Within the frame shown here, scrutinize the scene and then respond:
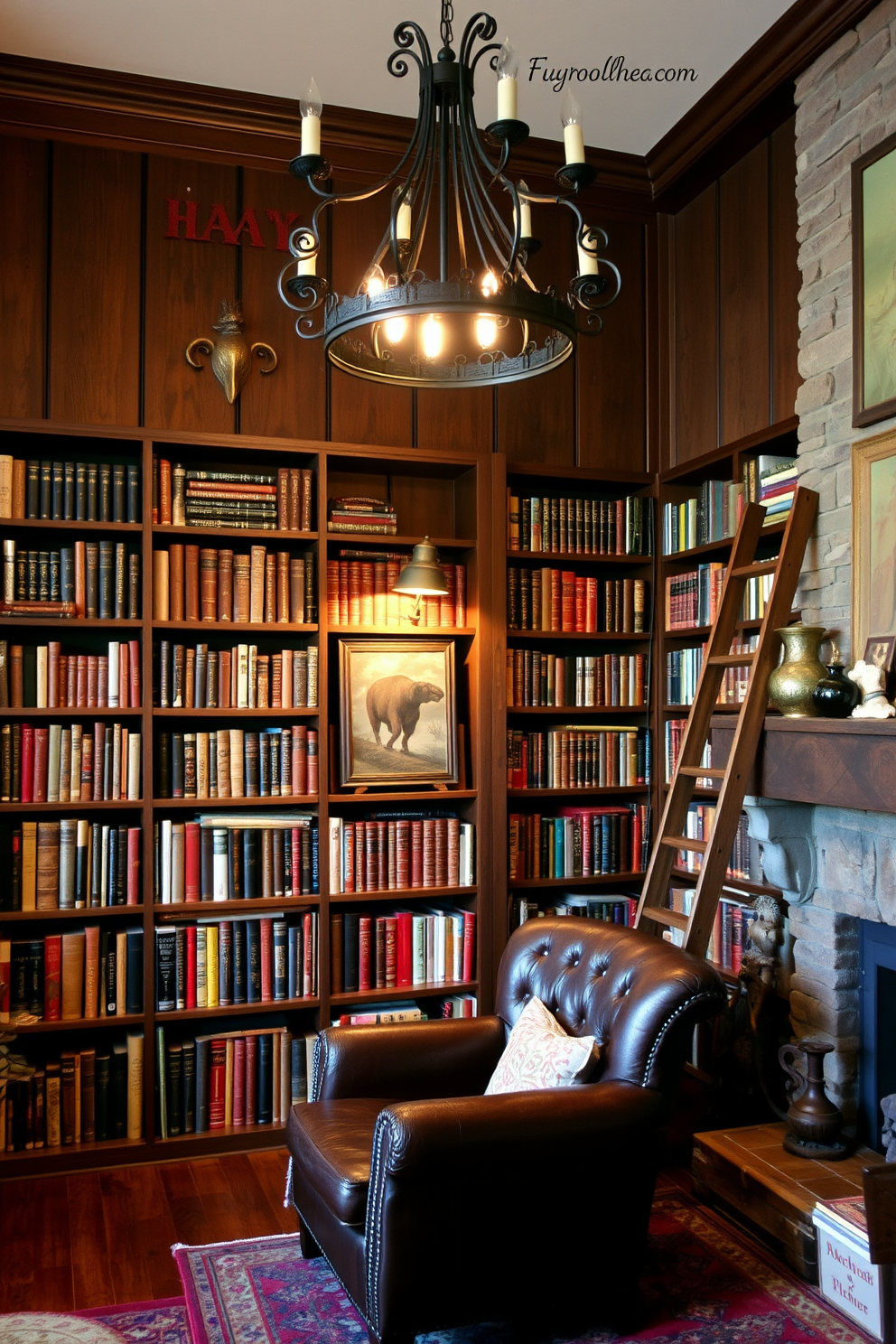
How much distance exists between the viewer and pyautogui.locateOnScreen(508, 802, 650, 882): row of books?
4172mm

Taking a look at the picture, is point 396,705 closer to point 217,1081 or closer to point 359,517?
point 359,517

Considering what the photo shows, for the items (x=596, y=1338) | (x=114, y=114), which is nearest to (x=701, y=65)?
(x=114, y=114)

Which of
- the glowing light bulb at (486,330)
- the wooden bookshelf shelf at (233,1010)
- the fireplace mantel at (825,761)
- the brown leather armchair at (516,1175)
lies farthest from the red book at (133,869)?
the glowing light bulb at (486,330)

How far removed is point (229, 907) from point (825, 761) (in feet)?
6.61

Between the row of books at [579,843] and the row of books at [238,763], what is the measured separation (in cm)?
84

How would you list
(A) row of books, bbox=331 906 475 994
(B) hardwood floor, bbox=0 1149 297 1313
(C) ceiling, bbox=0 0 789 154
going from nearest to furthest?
(B) hardwood floor, bbox=0 1149 297 1313 < (C) ceiling, bbox=0 0 789 154 < (A) row of books, bbox=331 906 475 994

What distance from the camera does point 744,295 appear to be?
12.9 ft

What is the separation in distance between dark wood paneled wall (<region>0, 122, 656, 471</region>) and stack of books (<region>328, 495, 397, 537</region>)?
0.87 ft

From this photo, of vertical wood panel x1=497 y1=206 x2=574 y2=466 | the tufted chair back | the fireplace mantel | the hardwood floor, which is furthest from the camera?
vertical wood panel x1=497 y1=206 x2=574 y2=466

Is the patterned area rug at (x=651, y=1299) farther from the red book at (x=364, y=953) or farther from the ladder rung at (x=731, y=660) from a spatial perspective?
the ladder rung at (x=731, y=660)

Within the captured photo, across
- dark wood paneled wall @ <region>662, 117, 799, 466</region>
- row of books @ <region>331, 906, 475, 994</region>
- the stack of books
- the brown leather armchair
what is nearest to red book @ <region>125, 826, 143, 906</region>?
row of books @ <region>331, 906, 475, 994</region>

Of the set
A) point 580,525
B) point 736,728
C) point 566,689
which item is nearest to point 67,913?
point 566,689

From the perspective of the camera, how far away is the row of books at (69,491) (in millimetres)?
3596

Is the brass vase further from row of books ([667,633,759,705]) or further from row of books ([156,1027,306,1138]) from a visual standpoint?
row of books ([156,1027,306,1138])
